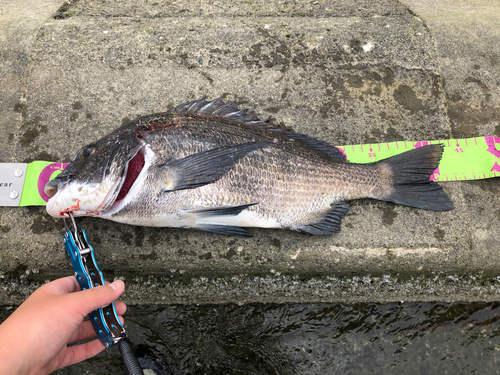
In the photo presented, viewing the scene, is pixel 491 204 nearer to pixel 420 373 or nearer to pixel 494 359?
pixel 494 359

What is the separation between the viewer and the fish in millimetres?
2076

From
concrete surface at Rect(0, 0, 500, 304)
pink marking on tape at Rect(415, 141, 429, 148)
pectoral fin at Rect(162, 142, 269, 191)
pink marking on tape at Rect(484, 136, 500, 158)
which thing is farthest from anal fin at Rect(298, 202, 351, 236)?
pink marking on tape at Rect(484, 136, 500, 158)

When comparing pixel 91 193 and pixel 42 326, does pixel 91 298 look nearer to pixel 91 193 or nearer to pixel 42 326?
pixel 42 326

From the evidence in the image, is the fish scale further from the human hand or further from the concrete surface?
the human hand

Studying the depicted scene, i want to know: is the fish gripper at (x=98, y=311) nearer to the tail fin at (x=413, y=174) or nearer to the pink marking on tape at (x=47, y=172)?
the pink marking on tape at (x=47, y=172)

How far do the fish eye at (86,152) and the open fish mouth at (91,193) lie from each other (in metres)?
0.18

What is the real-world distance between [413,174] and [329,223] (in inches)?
29.1

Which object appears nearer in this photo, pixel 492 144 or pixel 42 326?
pixel 42 326

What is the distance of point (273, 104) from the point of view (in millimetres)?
2955

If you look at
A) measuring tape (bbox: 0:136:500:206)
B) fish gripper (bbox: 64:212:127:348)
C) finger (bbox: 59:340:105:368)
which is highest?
measuring tape (bbox: 0:136:500:206)

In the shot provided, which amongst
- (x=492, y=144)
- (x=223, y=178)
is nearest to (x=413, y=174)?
(x=492, y=144)

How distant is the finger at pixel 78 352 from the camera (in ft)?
6.86

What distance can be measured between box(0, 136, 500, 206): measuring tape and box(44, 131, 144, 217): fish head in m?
0.57

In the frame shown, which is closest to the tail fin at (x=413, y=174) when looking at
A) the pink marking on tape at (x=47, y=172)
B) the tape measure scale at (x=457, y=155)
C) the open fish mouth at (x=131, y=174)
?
the tape measure scale at (x=457, y=155)
